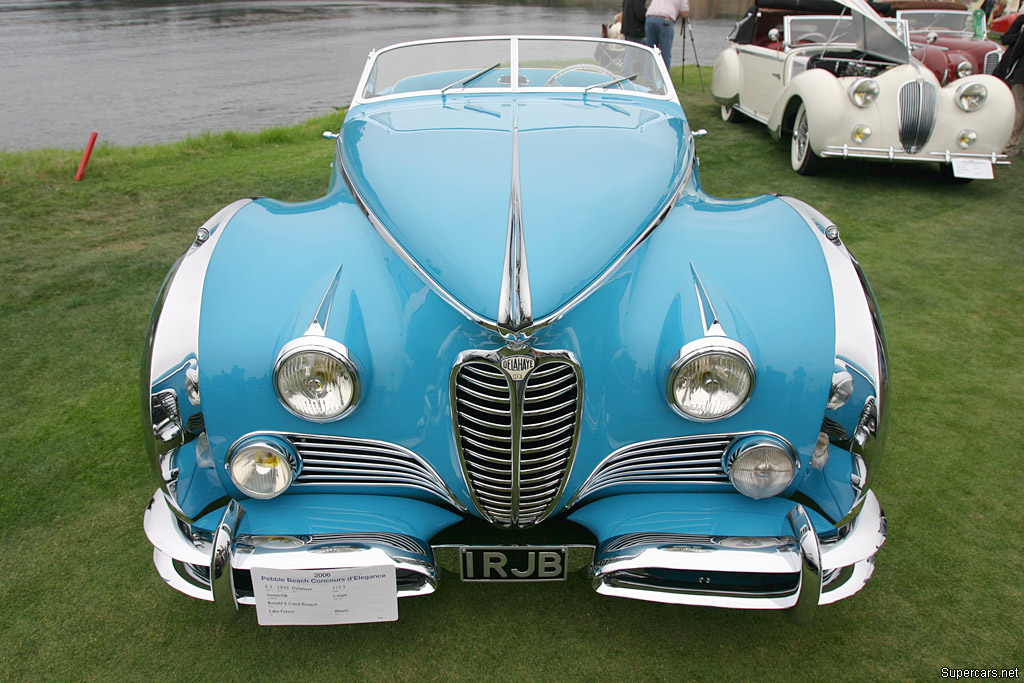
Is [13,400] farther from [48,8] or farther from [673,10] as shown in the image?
[48,8]

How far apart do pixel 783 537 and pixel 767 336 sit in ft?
1.72

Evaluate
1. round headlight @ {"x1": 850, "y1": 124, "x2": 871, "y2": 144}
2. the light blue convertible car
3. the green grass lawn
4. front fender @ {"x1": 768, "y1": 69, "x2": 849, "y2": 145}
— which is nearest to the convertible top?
front fender @ {"x1": 768, "y1": 69, "x2": 849, "y2": 145}

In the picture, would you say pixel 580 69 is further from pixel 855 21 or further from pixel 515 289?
pixel 855 21

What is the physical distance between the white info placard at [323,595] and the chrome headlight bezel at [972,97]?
20.9 ft

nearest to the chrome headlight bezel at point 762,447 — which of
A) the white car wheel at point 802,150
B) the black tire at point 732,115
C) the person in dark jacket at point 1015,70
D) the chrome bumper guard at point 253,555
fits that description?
the chrome bumper guard at point 253,555

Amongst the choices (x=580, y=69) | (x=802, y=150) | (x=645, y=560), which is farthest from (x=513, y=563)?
(x=802, y=150)

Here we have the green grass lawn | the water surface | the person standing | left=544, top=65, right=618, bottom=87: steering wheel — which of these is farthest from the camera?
the water surface

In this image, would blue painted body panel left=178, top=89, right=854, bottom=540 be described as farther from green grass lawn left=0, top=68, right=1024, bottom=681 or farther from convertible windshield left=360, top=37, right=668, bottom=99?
convertible windshield left=360, top=37, right=668, bottom=99

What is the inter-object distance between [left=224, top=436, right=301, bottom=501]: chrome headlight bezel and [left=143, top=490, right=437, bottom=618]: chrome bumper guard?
5 cm

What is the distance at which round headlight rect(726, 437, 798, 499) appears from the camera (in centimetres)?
192

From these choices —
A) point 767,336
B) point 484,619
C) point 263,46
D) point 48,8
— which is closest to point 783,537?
point 767,336

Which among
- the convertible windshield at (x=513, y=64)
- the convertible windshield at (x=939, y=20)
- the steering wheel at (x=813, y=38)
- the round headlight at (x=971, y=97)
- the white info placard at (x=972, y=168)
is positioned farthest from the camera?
the convertible windshield at (x=939, y=20)

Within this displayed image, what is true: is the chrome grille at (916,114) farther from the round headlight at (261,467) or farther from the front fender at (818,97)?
the round headlight at (261,467)

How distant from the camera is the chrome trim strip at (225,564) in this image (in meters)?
1.80
